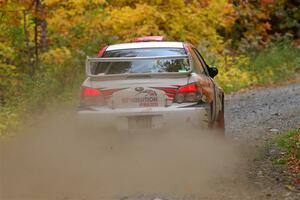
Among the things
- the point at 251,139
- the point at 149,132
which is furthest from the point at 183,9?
the point at 149,132

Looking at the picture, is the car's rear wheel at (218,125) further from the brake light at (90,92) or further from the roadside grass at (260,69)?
the roadside grass at (260,69)

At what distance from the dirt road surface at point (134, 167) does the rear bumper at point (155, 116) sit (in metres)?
0.11

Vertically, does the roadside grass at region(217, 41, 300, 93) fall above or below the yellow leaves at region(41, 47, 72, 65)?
below

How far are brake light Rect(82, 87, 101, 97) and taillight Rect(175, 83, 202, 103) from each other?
3.36 feet

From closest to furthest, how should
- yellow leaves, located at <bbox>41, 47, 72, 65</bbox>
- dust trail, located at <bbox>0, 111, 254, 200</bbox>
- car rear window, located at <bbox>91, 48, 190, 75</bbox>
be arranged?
1. dust trail, located at <bbox>0, 111, 254, 200</bbox>
2. car rear window, located at <bbox>91, 48, 190, 75</bbox>
3. yellow leaves, located at <bbox>41, 47, 72, 65</bbox>

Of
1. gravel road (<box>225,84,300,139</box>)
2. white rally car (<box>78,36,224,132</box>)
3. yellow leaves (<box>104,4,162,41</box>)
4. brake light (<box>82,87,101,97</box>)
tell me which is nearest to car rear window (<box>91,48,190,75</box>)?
white rally car (<box>78,36,224,132</box>)

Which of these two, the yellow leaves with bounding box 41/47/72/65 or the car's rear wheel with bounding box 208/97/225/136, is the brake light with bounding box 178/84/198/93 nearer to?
the car's rear wheel with bounding box 208/97/225/136

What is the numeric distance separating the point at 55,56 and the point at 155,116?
319 inches

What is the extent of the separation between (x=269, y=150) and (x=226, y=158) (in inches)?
41.3

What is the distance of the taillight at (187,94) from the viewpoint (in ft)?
28.2

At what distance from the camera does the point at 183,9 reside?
19.6 meters

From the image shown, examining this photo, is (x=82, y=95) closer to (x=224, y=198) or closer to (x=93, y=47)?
(x=224, y=198)

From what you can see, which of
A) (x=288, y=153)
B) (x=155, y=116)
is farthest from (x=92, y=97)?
(x=288, y=153)

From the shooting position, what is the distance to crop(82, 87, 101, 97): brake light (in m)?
8.70
